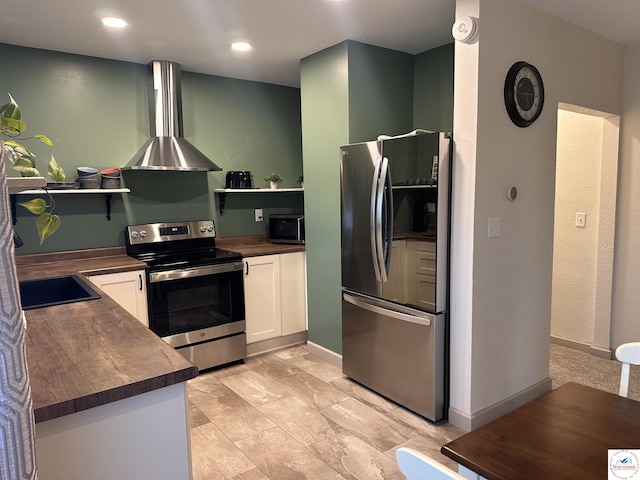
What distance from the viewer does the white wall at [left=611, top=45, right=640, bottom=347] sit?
3355 mm

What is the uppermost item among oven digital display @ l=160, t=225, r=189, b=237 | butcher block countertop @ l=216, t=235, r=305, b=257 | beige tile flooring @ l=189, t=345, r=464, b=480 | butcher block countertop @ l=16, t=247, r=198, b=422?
oven digital display @ l=160, t=225, r=189, b=237

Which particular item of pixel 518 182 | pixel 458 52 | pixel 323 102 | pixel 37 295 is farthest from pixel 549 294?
pixel 37 295

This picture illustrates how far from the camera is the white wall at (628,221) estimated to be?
3355mm

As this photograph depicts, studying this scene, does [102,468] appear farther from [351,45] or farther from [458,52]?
[351,45]

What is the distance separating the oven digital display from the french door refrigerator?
1.43 m

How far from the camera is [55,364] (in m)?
1.31

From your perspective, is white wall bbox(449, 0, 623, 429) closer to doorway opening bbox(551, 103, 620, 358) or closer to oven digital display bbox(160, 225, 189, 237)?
doorway opening bbox(551, 103, 620, 358)

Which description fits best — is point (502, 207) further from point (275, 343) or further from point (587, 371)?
point (275, 343)

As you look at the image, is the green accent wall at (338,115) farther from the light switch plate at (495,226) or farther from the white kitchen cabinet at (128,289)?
the white kitchen cabinet at (128,289)

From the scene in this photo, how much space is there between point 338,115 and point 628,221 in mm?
2415

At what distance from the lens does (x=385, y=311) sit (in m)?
2.87

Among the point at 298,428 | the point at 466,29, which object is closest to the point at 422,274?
the point at 298,428

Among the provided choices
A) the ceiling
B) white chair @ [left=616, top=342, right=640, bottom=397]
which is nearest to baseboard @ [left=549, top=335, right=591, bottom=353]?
the ceiling

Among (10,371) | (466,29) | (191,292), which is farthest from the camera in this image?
(191,292)
